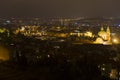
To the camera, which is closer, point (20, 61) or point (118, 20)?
point (20, 61)

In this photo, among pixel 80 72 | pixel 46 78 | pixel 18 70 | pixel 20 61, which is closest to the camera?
pixel 46 78

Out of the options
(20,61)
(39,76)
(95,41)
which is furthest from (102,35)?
(39,76)

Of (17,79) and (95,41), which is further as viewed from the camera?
(95,41)

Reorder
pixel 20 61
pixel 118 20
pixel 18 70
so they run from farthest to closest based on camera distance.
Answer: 1. pixel 118 20
2. pixel 20 61
3. pixel 18 70

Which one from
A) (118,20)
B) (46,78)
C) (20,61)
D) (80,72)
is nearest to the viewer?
(46,78)

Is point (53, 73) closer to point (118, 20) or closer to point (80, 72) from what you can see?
point (80, 72)

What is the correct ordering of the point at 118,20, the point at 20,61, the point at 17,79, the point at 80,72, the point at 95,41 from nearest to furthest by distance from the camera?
the point at 17,79
the point at 80,72
the point at 20,61
the point at 95,41
the point at 118,20

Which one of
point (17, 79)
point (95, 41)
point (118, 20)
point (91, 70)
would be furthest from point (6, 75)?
point (118, 20)

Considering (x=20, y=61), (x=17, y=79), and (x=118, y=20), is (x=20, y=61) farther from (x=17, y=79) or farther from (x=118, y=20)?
(x=118, y=20)

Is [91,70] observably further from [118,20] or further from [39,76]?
[118,20]

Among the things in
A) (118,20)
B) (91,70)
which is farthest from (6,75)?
(118,20)
